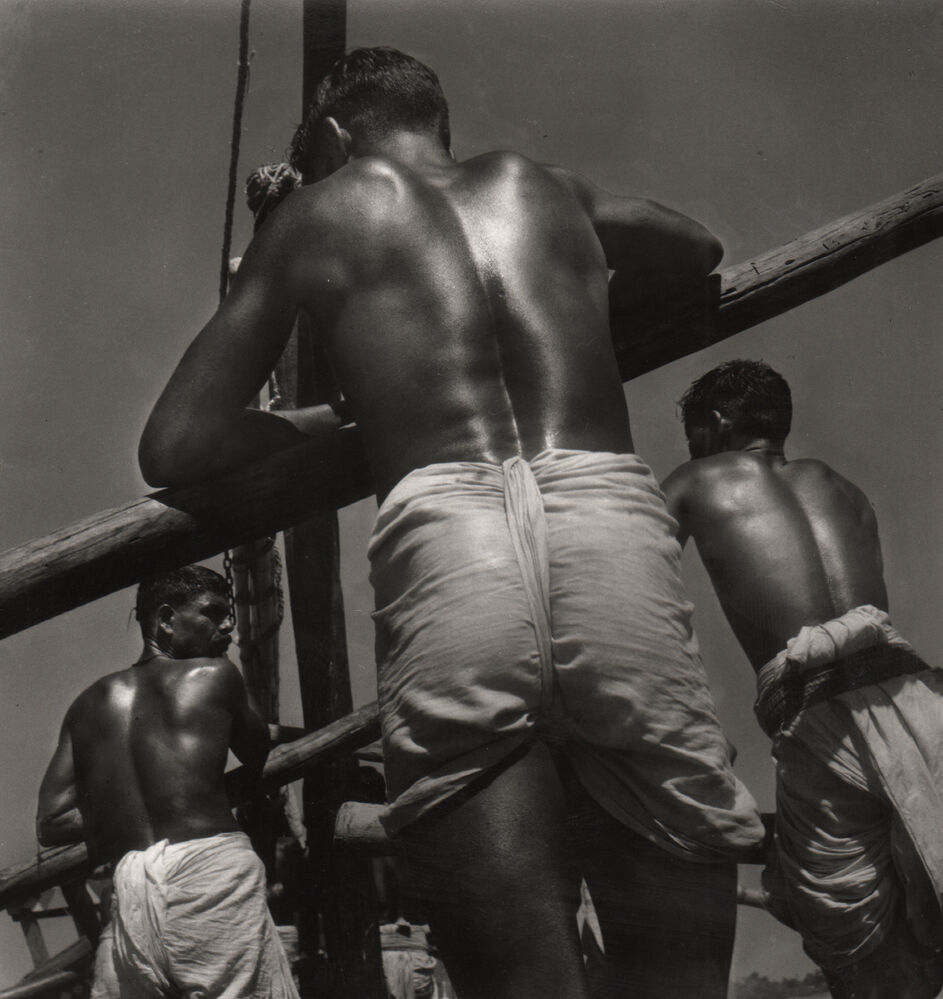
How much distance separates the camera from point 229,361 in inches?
72.3

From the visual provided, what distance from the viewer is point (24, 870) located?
5.12m

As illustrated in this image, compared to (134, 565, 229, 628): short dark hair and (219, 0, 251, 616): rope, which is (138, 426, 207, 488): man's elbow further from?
(219, 0, 251, 616): rope

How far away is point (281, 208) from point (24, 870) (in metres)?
4.17

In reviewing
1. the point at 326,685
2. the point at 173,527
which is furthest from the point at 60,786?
the point at 173,527

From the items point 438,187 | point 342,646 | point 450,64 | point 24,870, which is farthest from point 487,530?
point 24,870

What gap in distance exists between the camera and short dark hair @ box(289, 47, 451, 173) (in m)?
2.01

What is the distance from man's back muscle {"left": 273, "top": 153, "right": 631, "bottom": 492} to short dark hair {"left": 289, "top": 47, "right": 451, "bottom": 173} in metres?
0.17

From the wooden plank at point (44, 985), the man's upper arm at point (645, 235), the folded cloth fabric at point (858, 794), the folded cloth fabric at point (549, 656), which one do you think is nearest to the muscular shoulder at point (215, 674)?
the folded cloth fabric at point (858, 794)

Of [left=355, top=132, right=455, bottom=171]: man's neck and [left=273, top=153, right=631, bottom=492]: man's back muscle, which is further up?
[left=355, top=132, right=455, bottom=171]: man's neck

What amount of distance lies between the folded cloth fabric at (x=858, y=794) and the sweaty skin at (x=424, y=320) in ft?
5.14

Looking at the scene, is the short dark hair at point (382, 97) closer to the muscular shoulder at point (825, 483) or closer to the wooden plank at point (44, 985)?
the muscular shoulder at point (825, 483)

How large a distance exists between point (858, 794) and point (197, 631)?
6.86ft

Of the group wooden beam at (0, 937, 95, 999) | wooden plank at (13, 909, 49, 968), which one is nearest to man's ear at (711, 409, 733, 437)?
wooden beam at (0, 937, 95, 999)

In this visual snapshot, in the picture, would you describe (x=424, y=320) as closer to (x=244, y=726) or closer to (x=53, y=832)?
(x=244, y=726)
